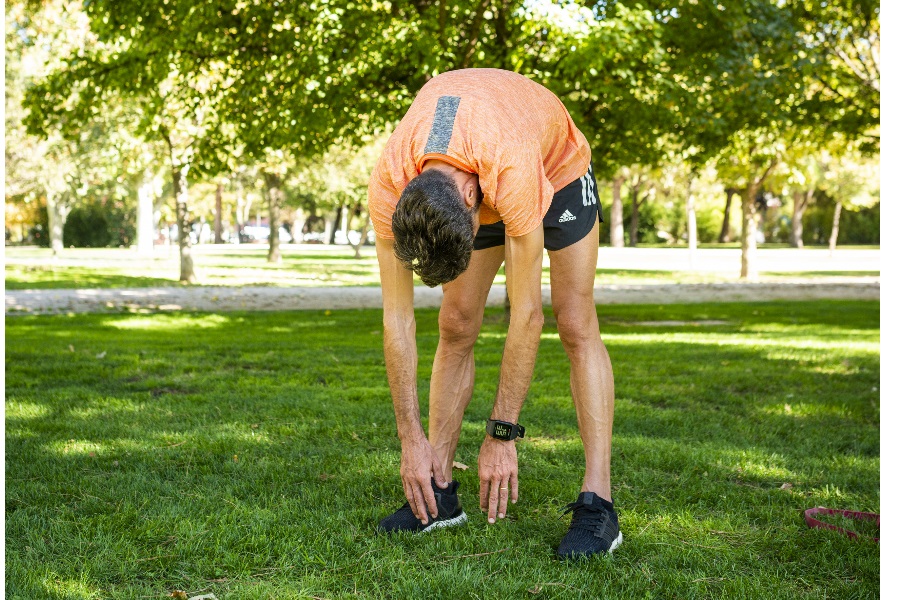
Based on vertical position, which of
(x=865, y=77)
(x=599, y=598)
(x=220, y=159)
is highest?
(x=865, y=77)

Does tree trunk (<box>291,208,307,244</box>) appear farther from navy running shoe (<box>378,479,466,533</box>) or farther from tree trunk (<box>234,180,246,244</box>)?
navy running shoe (<box>378,479,466,533</box>)

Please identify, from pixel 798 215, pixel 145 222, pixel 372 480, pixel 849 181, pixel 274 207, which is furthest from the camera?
pixel 798 215

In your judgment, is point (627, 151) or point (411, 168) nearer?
point (411, 168)

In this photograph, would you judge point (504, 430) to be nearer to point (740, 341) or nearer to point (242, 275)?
point (740, 341)

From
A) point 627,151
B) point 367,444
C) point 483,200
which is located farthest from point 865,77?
point 483,200

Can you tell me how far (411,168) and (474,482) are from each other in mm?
1829

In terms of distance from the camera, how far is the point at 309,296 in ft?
56.8

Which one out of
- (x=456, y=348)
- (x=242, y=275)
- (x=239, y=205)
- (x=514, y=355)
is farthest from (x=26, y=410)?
(x=239, y=205)

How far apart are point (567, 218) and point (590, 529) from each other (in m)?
1.16

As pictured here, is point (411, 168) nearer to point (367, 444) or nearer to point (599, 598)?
point (599, 598)

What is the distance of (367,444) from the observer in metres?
4.96

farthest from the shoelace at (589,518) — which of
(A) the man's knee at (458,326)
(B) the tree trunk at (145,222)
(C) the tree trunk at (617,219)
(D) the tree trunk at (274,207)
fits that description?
(C) the tree trunk at (617,219)

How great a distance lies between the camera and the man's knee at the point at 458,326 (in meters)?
3.74

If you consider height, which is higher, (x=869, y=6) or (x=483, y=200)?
(x=869, y=6)
